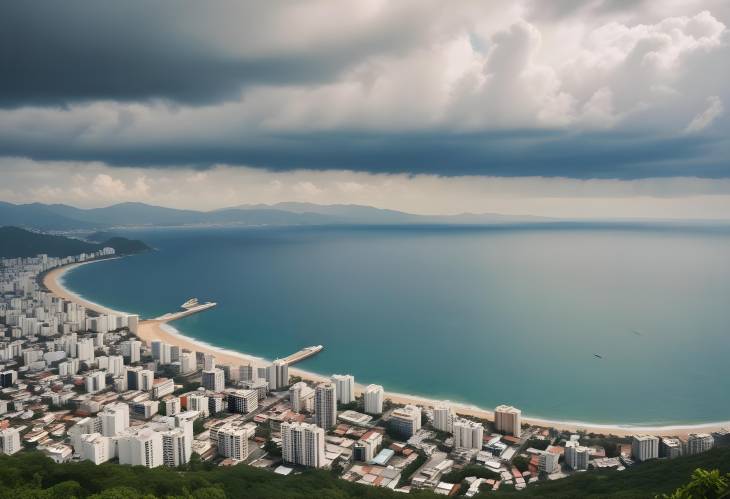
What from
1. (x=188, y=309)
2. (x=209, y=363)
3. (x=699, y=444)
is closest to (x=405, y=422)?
(x=699, y=444)

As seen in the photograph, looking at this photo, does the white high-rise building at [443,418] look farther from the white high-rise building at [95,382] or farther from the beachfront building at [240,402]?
the white high-rise building at [95,382]

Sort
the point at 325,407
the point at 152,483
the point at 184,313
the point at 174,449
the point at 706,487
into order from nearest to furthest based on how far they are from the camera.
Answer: the point at 706,487 → the point at 152,483 → the point at 174,449 → the point at 325,407 → the point at 184,313

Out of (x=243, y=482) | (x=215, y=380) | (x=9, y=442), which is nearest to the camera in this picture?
(x=243, y=482)

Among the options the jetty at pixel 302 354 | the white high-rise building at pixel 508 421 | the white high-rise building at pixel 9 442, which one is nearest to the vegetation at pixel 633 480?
the white high-rise building at pixel 508 421

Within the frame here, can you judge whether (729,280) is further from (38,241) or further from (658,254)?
(38,241)

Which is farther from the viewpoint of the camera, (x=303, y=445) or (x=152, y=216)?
(x=152, y=216)

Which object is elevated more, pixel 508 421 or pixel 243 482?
pixel 243 482

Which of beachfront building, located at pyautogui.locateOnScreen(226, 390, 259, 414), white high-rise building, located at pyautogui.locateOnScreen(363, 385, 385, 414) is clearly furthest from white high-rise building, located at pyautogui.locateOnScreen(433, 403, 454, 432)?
beachfront building, located at pyautogui.locateOnScreen(226, 390, 259, 414)

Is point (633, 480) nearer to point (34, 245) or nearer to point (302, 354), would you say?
point (302, 354)
